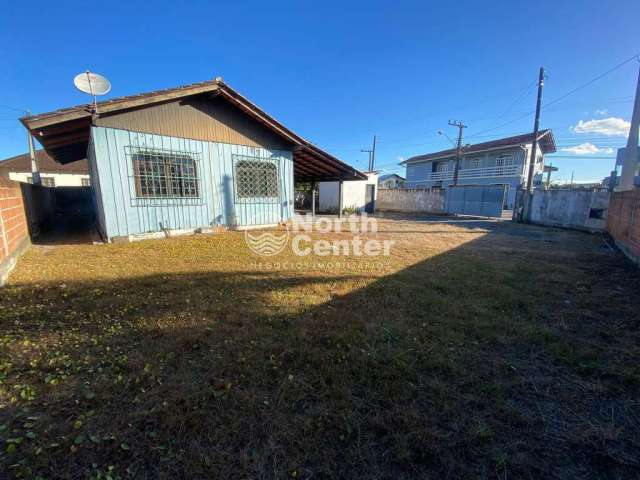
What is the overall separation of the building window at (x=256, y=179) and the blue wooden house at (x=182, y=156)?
34 mm

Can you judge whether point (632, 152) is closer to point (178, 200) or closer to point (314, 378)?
point (314, 378)

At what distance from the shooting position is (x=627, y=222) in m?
6.93

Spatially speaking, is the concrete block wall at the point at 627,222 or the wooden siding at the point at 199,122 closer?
the concrete block wall at the point at 627,222

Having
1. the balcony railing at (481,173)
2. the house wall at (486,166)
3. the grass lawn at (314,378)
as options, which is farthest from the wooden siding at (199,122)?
the balcony railing at (481,173)

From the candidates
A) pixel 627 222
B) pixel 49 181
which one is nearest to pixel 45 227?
pixel 627 222

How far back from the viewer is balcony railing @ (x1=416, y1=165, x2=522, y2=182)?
22812mm

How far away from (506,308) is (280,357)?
117 inches

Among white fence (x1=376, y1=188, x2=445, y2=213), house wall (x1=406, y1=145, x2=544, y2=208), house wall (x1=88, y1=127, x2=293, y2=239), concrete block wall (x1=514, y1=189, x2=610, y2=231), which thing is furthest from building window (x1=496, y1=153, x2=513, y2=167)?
house wall (x1=88, y1=127, x2=293, y2=239)

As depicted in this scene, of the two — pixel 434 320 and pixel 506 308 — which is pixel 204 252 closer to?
pixel 434 320

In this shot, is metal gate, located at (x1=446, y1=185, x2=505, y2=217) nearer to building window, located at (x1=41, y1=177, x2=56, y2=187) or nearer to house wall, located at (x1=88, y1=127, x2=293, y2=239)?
house wall, located at (x1=88, y1=127, x2=293, y2=239)

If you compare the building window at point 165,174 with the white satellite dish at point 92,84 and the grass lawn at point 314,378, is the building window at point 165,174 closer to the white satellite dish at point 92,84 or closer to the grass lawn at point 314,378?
the white satellite dish at point 92,84

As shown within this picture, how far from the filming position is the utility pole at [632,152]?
33.1 ft

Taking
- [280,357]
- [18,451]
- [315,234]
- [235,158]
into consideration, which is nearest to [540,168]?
[315,234]
